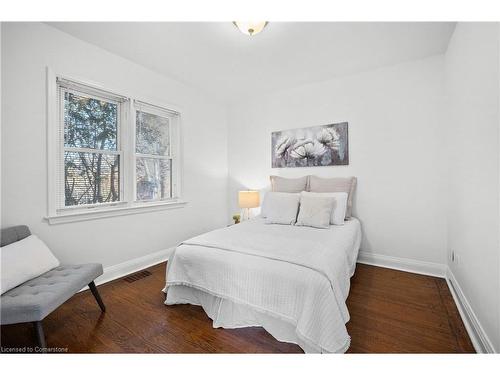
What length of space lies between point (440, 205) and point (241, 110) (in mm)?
3188

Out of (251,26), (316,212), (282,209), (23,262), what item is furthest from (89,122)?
(316,212)

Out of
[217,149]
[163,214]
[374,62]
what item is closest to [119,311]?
[163,214]

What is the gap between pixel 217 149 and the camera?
4070 millimetres

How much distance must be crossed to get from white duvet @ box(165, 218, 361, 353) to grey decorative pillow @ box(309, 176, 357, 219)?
0.83m

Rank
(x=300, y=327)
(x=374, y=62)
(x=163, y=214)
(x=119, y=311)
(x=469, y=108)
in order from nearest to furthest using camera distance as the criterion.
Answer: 1. (x=300, y=327)
2. (x=469, y=108)
3. (x=119, y=311)
4. (x=374, y=62)
5. (x=163, y=214)

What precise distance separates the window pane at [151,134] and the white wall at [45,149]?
10.1 inches

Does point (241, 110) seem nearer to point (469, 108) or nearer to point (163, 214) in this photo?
point (163, 214)

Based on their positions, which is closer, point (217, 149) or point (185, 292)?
point (185, 292)

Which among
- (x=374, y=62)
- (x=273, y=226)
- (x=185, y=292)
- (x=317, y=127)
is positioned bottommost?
(x=185, y=292)

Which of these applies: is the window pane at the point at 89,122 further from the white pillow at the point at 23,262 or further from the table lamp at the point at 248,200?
the table lamp at the point at 248,200

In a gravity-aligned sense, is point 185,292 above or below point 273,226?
below

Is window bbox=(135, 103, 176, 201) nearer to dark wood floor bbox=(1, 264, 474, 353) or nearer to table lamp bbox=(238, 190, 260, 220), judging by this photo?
table lamp bbox=(238, 190, 260, 220)

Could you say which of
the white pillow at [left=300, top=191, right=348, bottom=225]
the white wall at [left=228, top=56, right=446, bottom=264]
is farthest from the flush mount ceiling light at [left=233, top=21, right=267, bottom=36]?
the white pillow at [left=300, top=191, right=348, bottom=225]

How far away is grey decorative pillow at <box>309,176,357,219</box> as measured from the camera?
9.92ft
